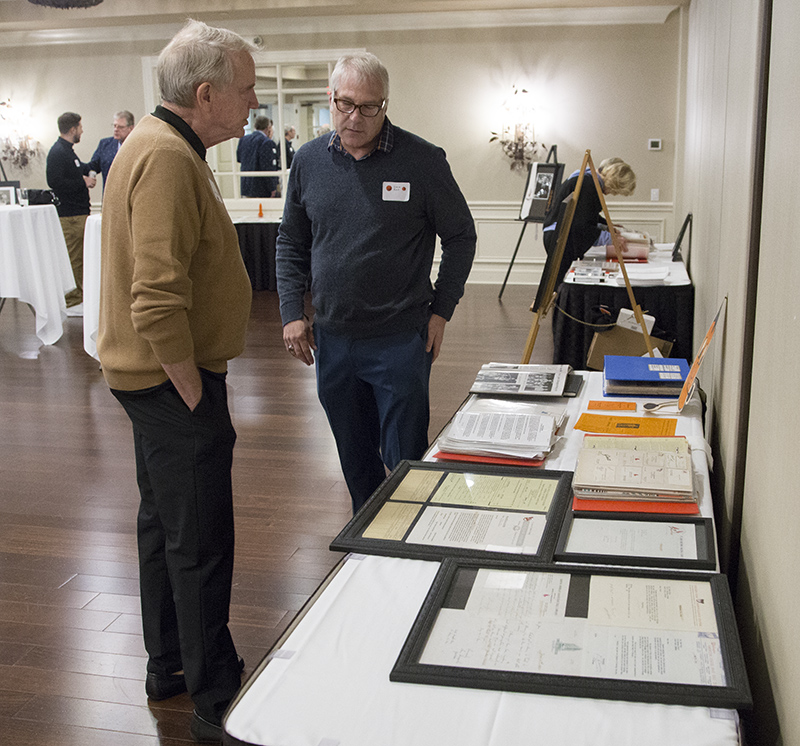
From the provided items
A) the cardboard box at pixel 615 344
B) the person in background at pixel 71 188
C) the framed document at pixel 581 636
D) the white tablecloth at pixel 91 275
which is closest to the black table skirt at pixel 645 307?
the cardboard box at pixel 615 344

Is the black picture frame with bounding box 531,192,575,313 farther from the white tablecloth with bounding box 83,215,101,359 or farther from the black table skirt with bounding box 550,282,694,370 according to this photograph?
the white tablecloth with bounding box 83,215,101,359

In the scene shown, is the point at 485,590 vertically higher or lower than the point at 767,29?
lower

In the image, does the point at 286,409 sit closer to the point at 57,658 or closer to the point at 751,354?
the point at 57,658

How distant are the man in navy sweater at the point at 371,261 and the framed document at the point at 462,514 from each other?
1.88ft

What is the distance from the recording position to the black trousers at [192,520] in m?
1.65

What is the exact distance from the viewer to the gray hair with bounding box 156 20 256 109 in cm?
152

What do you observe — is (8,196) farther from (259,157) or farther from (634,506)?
(634,506)

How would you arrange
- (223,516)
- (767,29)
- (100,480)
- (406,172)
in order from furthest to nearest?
(100,480) → (406,172) → (223,516) → (767,29)

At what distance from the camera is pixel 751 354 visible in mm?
1539

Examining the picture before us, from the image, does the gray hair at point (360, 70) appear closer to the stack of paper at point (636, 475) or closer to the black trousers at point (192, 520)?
the black trousers at point (192, 520)

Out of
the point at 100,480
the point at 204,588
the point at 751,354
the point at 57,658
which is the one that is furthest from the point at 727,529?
the point at 100,480

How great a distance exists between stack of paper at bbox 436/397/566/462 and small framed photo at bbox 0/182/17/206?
597cm

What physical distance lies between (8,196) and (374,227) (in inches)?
225

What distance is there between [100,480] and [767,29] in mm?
3054
